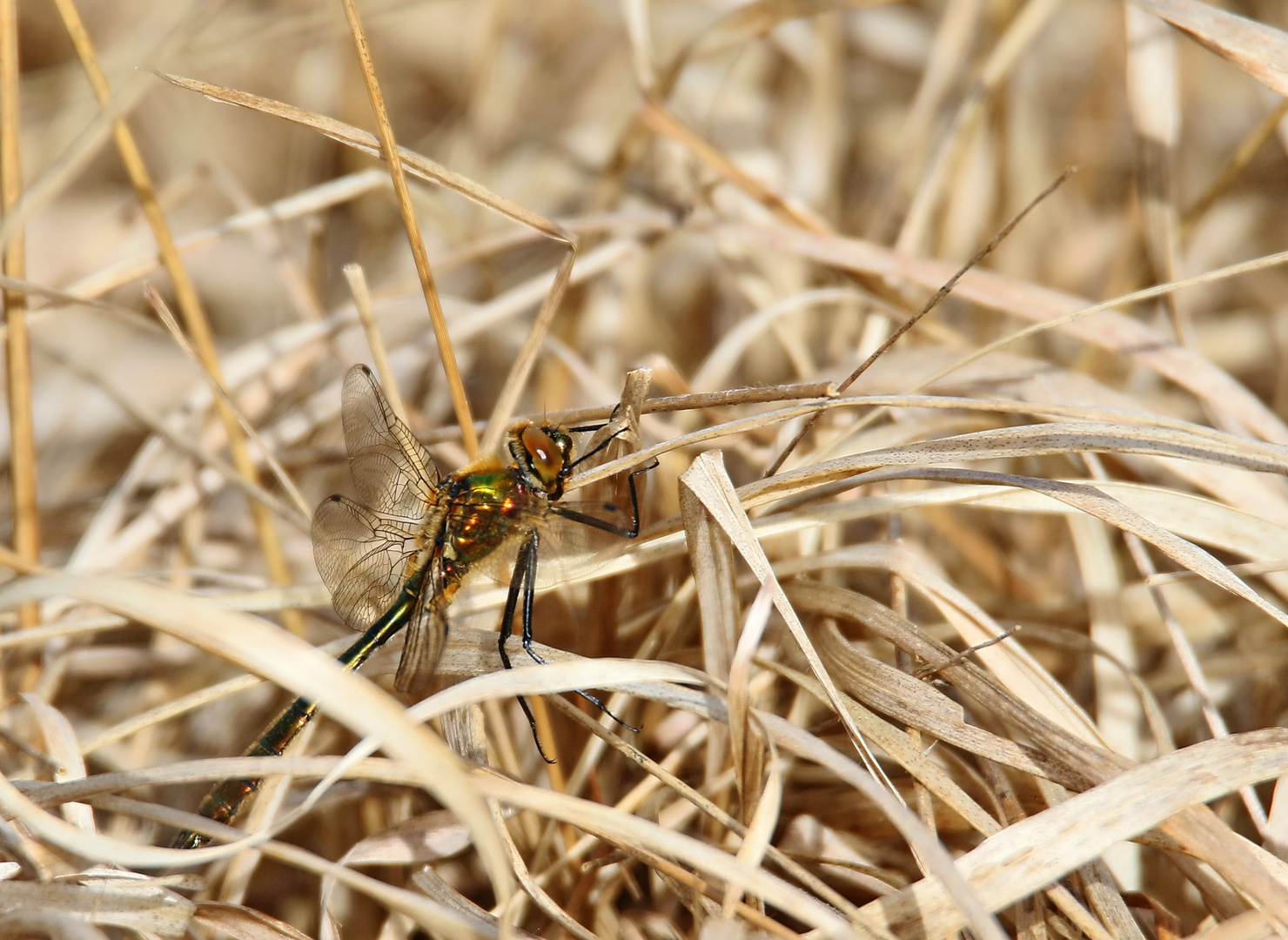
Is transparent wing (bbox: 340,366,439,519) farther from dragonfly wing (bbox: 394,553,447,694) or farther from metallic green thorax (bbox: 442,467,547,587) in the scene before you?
dragonfly wing (bbox: 394,553,447,694)

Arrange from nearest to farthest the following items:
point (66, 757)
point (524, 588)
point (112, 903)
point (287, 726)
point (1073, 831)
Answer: point (1073, 831) → point (112, 903) → point (66, 757) → point (287, 726) → point (524, 588)

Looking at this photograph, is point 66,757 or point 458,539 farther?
point 458,539

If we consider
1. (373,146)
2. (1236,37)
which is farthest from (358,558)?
(1236,37)

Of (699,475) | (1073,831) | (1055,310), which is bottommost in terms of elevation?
(1073,831)

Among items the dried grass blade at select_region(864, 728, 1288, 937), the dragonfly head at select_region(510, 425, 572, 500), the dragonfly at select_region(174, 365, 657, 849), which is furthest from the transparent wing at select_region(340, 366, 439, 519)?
the dried grass blade at select_region(864, 728, 1288, 937)

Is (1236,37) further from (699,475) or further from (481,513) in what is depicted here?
(481,513)

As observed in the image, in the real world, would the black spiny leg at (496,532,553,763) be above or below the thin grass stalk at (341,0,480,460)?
below

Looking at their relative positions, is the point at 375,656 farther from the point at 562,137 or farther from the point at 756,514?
the point at 562,137
